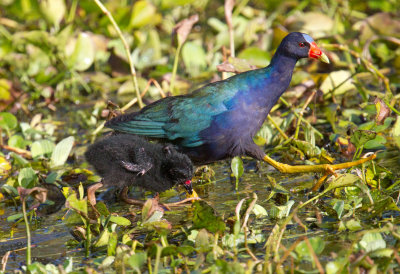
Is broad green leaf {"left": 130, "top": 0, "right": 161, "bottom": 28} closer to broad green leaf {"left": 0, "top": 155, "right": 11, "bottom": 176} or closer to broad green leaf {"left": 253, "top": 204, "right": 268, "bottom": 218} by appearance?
Answer: broad green leaf {"left": 0, "top": 155, "right": 11, "bottom": 176}

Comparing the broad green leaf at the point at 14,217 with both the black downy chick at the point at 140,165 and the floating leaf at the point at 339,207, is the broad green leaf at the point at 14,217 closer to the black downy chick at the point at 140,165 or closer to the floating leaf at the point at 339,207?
the black downy chick at the point at 140,165

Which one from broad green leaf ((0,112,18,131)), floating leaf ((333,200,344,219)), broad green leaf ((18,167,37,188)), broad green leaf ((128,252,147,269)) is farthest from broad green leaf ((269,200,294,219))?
broad green leaf ((0,112,18,131))

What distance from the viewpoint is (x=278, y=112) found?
17.8 feet

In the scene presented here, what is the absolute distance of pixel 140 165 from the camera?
3.63 metres

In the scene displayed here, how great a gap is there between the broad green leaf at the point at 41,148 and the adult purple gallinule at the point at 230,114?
0.91m

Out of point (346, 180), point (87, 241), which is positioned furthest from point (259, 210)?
point (87, 241)

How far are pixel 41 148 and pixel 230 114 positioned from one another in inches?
61.9

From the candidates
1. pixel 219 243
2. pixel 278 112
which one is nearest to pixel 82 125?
pixel 278 112

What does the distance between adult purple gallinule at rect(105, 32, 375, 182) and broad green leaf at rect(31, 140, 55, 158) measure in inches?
35.8

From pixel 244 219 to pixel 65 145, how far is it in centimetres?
186

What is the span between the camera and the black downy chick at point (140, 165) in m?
3.59

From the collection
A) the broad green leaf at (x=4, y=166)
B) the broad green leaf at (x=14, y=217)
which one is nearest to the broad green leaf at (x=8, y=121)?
the broad green leaf at (x=4, y=166)

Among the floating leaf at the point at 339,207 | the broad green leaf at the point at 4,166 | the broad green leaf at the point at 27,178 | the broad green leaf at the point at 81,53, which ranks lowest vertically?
the broad green leaf at the point at 4,166

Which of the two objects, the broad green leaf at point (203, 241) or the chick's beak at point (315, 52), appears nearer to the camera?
the broad green leaf at point (203, 241)
